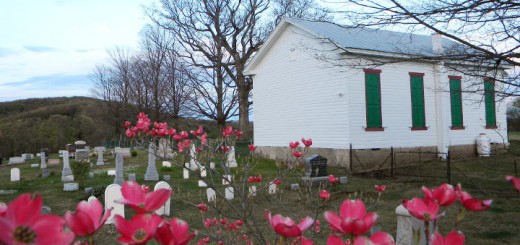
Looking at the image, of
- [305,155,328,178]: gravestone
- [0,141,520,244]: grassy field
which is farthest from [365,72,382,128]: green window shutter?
[305,155,328,178]: gravestone

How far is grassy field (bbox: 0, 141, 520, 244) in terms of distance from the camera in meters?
6.95

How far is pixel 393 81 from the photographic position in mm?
17406

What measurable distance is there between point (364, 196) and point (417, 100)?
29.3 feet

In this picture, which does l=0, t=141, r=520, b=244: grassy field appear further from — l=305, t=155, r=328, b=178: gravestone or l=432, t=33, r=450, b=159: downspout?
l=432, t=33, r=450, b=159: downspout

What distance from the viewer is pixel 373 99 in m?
16.7

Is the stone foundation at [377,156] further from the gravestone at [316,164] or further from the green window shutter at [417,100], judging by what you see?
the gravestone at [316,164]

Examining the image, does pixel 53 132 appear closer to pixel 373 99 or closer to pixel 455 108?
pixel 373 99

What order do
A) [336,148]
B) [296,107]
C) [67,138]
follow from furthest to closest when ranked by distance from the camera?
[67,138] → [296,107] → [336,148]

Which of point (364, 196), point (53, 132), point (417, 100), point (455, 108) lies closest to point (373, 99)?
point (417, 100)

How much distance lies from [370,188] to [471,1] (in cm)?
712

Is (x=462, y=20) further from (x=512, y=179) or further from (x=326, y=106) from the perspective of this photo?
(x=326, y=106)

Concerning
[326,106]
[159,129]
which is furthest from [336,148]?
[159,129]

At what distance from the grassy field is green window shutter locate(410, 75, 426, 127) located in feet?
6.28

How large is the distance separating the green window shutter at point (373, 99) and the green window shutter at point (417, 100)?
2096mm
